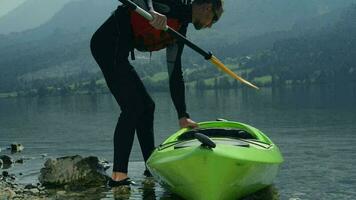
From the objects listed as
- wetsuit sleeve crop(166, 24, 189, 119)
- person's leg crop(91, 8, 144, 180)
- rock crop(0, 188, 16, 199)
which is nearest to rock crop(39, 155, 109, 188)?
rock crop(0, 188, 16, 199)

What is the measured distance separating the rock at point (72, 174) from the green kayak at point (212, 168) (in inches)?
120

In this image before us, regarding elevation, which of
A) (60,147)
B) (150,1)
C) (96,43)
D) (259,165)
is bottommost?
(60,147)

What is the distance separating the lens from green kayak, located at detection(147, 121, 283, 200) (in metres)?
8.66

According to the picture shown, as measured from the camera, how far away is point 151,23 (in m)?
10.2

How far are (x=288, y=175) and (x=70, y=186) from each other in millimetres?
6163

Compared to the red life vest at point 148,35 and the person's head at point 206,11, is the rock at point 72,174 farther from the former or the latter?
the person's head at point 206,11

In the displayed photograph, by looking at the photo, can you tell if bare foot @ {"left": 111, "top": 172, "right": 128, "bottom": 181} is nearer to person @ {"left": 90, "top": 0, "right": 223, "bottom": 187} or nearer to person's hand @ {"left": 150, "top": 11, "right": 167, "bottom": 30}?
person @ {"left": 90, "top": 0, "right": 223, "bottom": 187}

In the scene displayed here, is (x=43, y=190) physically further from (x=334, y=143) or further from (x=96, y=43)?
(x=334, y=143)

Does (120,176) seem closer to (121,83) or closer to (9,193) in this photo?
(121,83)

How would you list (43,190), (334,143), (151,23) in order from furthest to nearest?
1. (334,143)
2. (43,190)
3. (151,23)

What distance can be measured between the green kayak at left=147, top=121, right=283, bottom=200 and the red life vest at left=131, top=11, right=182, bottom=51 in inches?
87.2

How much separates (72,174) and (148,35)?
4219 mm

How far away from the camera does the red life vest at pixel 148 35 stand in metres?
10.8

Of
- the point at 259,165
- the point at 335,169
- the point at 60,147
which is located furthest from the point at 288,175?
the point at 60,147
